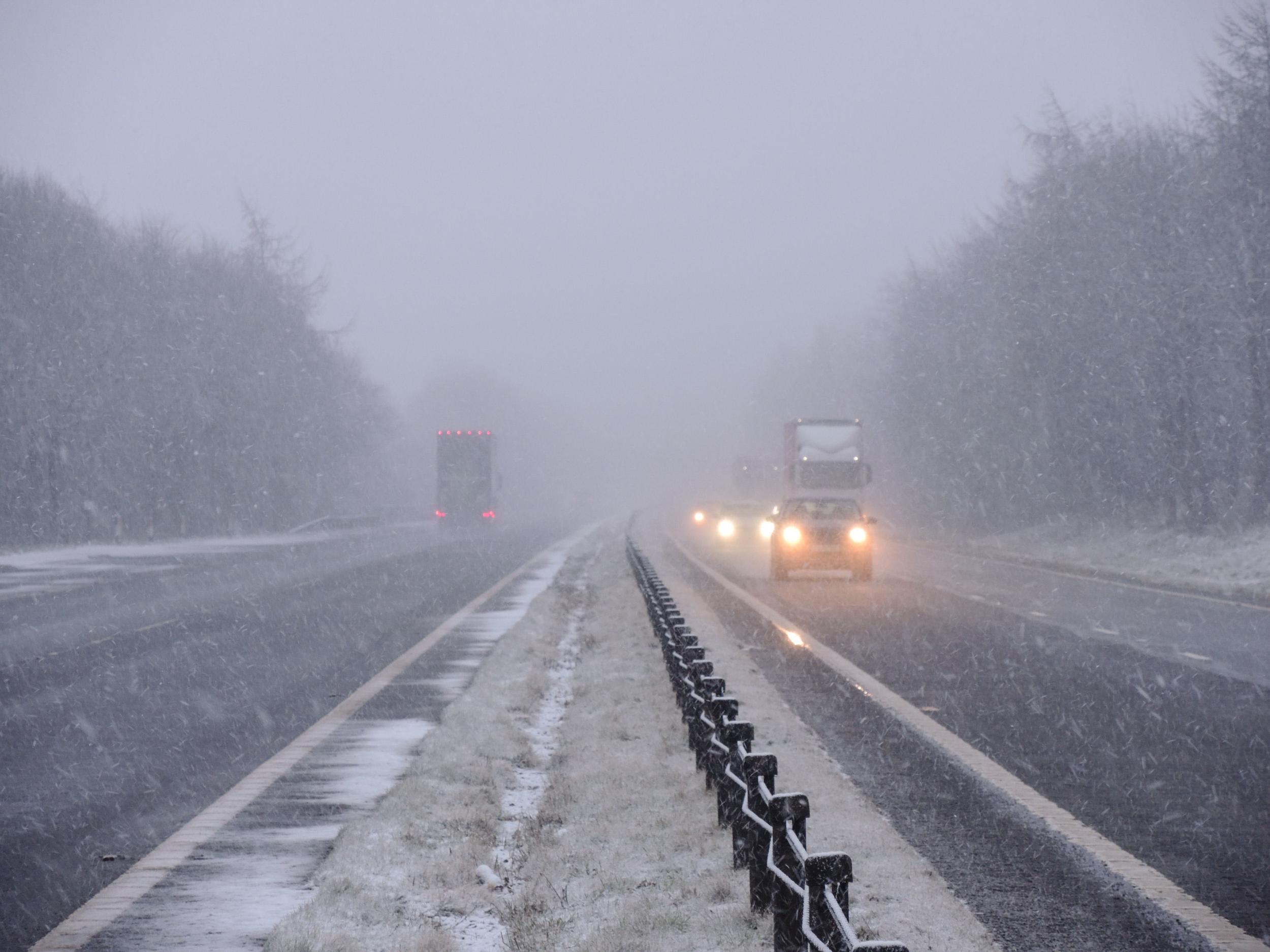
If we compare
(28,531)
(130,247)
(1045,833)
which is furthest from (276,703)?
(130,247)

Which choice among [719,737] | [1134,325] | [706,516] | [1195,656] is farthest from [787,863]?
[706,516]

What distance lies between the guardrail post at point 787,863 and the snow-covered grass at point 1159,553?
65.2 feet

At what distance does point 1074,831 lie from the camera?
6574 millimetres

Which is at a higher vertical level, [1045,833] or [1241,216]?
[1241,216]

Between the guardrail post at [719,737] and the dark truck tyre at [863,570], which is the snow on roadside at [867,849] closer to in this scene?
the guardrail post at [719,737]

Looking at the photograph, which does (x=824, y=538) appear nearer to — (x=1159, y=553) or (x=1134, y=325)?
(x=1159, y=553)

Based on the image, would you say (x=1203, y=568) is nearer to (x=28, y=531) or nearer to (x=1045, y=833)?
(x=1045, y=833)

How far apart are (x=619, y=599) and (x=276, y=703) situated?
34.3 ft

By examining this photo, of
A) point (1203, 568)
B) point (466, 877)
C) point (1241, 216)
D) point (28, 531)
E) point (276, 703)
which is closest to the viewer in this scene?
point (466, 877)

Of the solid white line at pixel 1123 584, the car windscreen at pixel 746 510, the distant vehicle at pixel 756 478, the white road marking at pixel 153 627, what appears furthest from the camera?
the distant vehicle at pixel 756 478

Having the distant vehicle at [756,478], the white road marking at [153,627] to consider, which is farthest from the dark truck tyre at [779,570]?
the distant vehicle at [756,478]

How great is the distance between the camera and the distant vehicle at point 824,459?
42812mm

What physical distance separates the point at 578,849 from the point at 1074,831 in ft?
7.77

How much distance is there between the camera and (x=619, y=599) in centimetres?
2153
